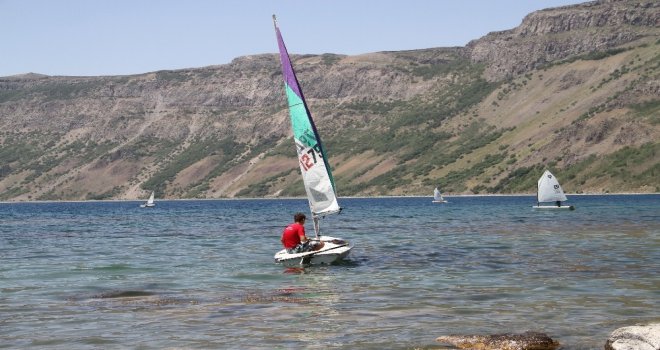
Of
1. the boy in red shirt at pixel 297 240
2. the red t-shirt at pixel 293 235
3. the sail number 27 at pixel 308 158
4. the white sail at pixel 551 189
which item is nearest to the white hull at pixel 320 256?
the boy in red shirt at pixel 297 240

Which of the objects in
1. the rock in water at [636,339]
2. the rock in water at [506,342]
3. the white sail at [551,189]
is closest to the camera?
the rock in water at [636,339]

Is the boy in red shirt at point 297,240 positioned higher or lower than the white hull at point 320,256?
higher

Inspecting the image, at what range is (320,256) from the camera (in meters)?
34.5

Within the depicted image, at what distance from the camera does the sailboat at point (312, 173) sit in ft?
113

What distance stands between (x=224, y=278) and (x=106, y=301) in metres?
6.72

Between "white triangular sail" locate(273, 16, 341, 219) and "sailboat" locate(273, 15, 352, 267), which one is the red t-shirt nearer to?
"sailboat" locate(273, 15, 352, 267)

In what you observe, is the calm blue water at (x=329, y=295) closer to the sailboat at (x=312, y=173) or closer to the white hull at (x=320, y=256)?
the white hull at (x=320, y=256)

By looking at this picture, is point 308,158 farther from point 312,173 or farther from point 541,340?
point 541,340

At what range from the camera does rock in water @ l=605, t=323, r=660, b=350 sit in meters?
16.1

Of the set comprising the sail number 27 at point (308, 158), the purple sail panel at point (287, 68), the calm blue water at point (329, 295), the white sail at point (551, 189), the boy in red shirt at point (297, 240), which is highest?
the purple sail panel at point (287, 68)

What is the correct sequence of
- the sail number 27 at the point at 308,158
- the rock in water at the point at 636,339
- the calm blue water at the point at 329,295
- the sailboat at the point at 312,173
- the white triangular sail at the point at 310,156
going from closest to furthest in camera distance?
the rock in water at the point at 636,339, the calm blue water at the point at 329,295, the sailboat at the point at 312,173, the white triangular sail at the point at 310,156, the sail number 27 at the point at 308,158

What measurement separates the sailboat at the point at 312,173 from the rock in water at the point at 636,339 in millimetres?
18455

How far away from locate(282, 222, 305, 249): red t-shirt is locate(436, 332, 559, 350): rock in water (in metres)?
16.2

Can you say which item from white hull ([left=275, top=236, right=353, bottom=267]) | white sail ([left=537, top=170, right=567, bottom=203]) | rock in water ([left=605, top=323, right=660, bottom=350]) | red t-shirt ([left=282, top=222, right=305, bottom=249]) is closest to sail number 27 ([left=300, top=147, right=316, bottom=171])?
red t-shirt ([left=282, top=222, right=305, bottom=249])
